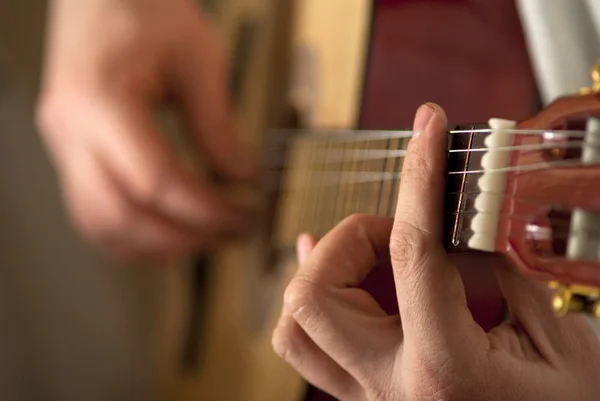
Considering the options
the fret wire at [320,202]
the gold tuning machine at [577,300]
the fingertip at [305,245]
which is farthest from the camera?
the fret wire at [320,202]

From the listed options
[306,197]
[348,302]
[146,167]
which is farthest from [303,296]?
[146,167]

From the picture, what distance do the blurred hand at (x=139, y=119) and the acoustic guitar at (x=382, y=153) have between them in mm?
60

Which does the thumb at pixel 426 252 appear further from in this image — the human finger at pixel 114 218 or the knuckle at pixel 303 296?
the human finger at pixel 114 218

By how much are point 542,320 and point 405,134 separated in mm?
113

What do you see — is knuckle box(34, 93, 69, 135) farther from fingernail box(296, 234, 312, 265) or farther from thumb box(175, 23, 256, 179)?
fingernail box(296, 234, 312, 265)

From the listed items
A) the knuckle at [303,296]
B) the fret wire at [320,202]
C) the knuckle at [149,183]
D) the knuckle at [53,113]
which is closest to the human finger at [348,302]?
the knuckle at [303,296]

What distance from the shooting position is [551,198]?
0.25 meters

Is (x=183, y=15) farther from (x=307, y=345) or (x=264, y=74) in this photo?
(x=307, y=345)

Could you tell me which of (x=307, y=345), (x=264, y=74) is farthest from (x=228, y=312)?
(x=307, y=345)

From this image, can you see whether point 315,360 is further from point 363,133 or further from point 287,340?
point 363,133

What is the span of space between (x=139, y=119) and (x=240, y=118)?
188 mm

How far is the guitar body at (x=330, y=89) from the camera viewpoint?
0.41 metres

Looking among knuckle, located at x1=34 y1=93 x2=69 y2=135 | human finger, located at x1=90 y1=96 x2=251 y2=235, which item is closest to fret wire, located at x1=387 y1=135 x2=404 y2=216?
human finger, located at x1=90 y1=96 x2=251 y2=235

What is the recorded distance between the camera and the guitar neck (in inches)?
10.5
